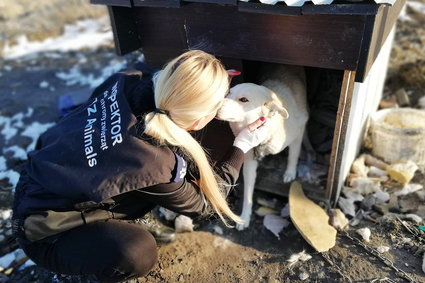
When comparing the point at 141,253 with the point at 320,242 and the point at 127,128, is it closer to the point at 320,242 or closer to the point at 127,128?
the point at 127,128

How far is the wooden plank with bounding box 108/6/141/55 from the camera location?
9.93 feet

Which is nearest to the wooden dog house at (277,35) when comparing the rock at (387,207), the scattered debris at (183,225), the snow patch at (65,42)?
the rock at (387,207)

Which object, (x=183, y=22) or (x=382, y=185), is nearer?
(x=183, y=22)

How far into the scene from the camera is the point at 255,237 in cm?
314

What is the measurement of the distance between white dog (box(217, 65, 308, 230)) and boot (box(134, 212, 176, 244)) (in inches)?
24.2

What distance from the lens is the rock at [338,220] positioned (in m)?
3.03

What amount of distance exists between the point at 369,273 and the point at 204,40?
221cm

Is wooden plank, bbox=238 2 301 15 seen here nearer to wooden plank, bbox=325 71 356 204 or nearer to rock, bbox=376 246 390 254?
wooden plank, bbox=325 71 356 204

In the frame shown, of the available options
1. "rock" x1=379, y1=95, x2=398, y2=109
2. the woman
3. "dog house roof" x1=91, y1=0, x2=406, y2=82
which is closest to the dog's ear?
the woman

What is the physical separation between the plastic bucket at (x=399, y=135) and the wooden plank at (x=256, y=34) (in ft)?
4.95

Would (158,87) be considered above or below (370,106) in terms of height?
above

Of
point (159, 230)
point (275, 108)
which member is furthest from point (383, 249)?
point (159, 230)

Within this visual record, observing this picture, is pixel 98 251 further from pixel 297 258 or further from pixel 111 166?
pixel 297 258

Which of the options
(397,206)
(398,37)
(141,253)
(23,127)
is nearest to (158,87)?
(141,253)
